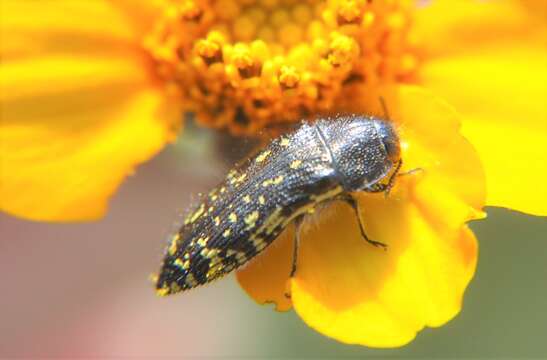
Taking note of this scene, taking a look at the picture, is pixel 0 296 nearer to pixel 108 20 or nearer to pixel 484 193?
pixel 108 20

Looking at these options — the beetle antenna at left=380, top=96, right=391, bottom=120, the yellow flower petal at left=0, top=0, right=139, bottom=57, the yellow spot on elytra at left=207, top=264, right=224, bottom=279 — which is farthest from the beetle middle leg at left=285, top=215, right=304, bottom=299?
the yellow flower petal at left=0, top=0, right=139, bottom=57

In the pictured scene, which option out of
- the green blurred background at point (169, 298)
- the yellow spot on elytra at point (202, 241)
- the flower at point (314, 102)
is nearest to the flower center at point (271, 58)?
the flower at point (314, 102)

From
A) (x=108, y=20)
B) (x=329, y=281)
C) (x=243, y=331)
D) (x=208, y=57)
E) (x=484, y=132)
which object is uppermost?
(x=108, y=20)

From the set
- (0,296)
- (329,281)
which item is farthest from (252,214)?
(0,296)

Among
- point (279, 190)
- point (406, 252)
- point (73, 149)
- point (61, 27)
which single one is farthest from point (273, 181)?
point (61, 27)

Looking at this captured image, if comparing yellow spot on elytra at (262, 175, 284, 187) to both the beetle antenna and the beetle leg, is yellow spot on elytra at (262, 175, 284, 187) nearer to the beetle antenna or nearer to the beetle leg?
the beetle leg

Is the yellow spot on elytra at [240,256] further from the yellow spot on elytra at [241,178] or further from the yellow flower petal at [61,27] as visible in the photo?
the yellow flower petal at [61,27]

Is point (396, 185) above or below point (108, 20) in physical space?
below
